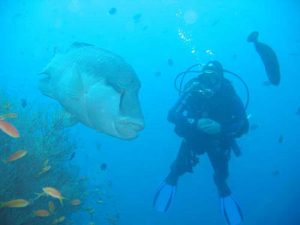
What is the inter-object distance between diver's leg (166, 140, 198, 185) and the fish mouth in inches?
193

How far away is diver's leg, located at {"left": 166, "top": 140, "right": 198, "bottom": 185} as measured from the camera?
7141 millimetres

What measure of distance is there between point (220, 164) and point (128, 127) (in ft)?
17.5

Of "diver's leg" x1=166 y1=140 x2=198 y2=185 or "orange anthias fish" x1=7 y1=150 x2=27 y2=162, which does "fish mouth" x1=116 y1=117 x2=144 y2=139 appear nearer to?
"orange anthias fish" x1=7 y1=150 x2=27 y2=162

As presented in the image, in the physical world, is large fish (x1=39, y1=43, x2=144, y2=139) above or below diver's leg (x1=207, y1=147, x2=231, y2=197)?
above

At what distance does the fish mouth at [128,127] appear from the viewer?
6.92 ft

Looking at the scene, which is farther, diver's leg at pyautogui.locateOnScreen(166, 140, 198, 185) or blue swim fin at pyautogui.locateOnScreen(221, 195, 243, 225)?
blue swim fin at pyautogui.locateOnScreen(221, 195, 243, 225)

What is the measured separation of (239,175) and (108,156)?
1606 centimetres

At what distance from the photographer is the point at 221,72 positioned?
266 inches

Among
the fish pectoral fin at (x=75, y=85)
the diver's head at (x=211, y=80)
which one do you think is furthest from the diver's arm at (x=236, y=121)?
the fish pectoral fin at (x=75, y=85)

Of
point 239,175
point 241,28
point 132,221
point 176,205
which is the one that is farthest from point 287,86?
point 132,221

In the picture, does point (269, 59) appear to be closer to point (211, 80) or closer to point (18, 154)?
point (211, 80)

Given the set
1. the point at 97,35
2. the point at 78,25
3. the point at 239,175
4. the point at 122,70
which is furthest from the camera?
the point at 97,35

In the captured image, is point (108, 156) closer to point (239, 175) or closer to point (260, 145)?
point (239, 175)

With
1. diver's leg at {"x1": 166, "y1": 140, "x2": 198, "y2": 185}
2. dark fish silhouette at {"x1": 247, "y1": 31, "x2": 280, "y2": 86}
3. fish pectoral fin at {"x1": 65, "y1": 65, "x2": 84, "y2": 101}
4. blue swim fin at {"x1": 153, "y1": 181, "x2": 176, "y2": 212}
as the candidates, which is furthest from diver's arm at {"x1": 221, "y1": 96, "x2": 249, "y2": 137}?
fish pectoral fin at {"x1": 65, "y1": 65, "x2": 84, "y2": 101}
